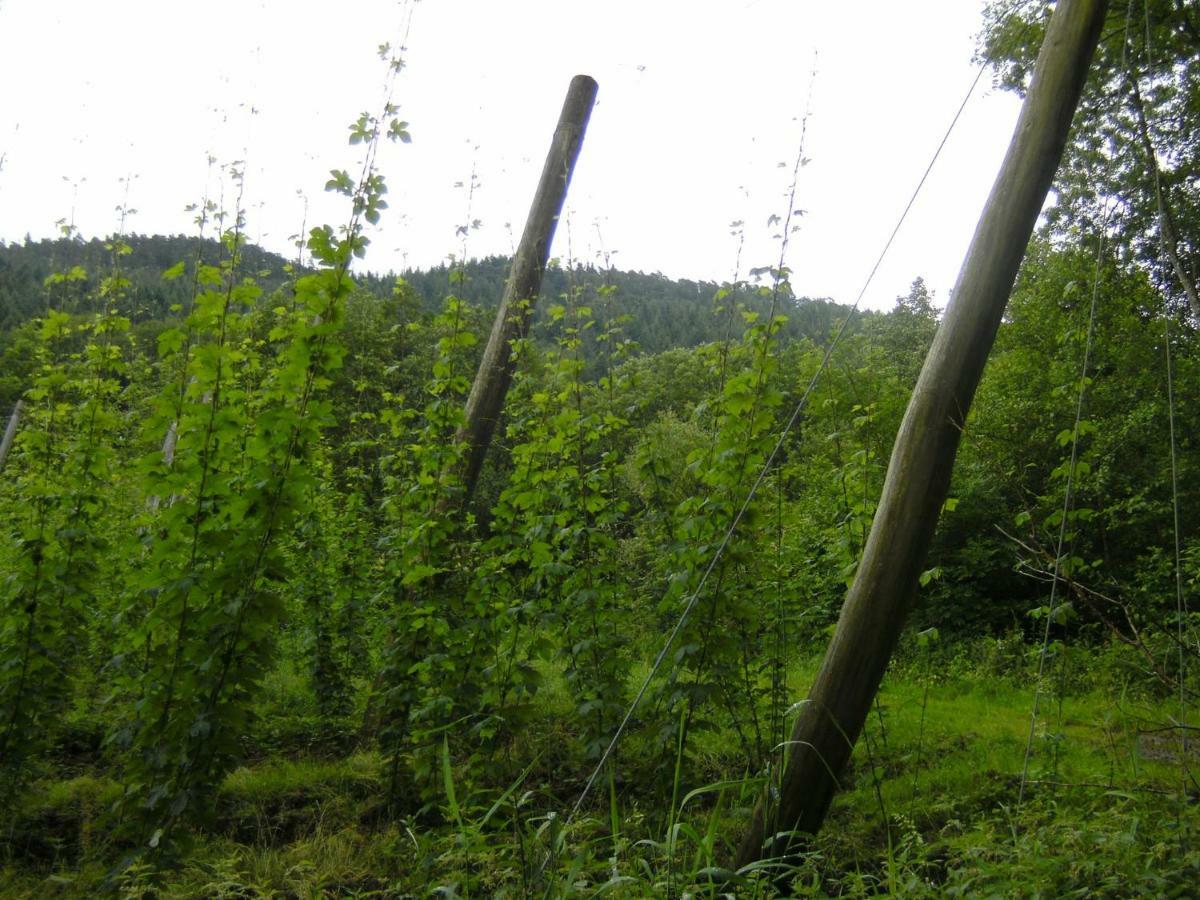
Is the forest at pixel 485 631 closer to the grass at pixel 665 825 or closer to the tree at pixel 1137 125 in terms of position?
the grass at pixel 665 825

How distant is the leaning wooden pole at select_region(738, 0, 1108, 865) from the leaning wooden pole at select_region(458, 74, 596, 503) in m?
2.92

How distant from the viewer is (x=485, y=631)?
386 centimetres

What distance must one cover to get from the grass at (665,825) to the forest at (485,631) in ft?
0.08

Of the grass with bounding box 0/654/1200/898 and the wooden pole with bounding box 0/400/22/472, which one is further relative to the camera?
the wooden pole with bounding box 0/400/22/472

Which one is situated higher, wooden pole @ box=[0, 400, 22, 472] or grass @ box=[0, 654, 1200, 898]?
wooden pole @ box=[0, 400, 22, 472]

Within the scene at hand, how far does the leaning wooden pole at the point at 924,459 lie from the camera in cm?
254

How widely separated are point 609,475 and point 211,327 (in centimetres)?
188

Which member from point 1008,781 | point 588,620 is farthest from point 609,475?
point 1008,781

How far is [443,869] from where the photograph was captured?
9.55 ft

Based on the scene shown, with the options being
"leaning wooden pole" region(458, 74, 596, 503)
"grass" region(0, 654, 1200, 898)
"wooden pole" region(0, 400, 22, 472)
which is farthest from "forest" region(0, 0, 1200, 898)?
"wooden pole" region(0, 400, 22, 472)

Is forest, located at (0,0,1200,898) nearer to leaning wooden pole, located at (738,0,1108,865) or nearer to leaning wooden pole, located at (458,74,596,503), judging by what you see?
leaning wooden pole, located at (738,0,1108,865)

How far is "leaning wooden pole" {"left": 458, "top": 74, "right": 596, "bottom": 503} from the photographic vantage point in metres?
5.24

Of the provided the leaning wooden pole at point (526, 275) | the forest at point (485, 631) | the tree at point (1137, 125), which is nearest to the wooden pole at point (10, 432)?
the forest at point (485, 631)

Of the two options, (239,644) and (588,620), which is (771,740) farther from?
(239,644)
